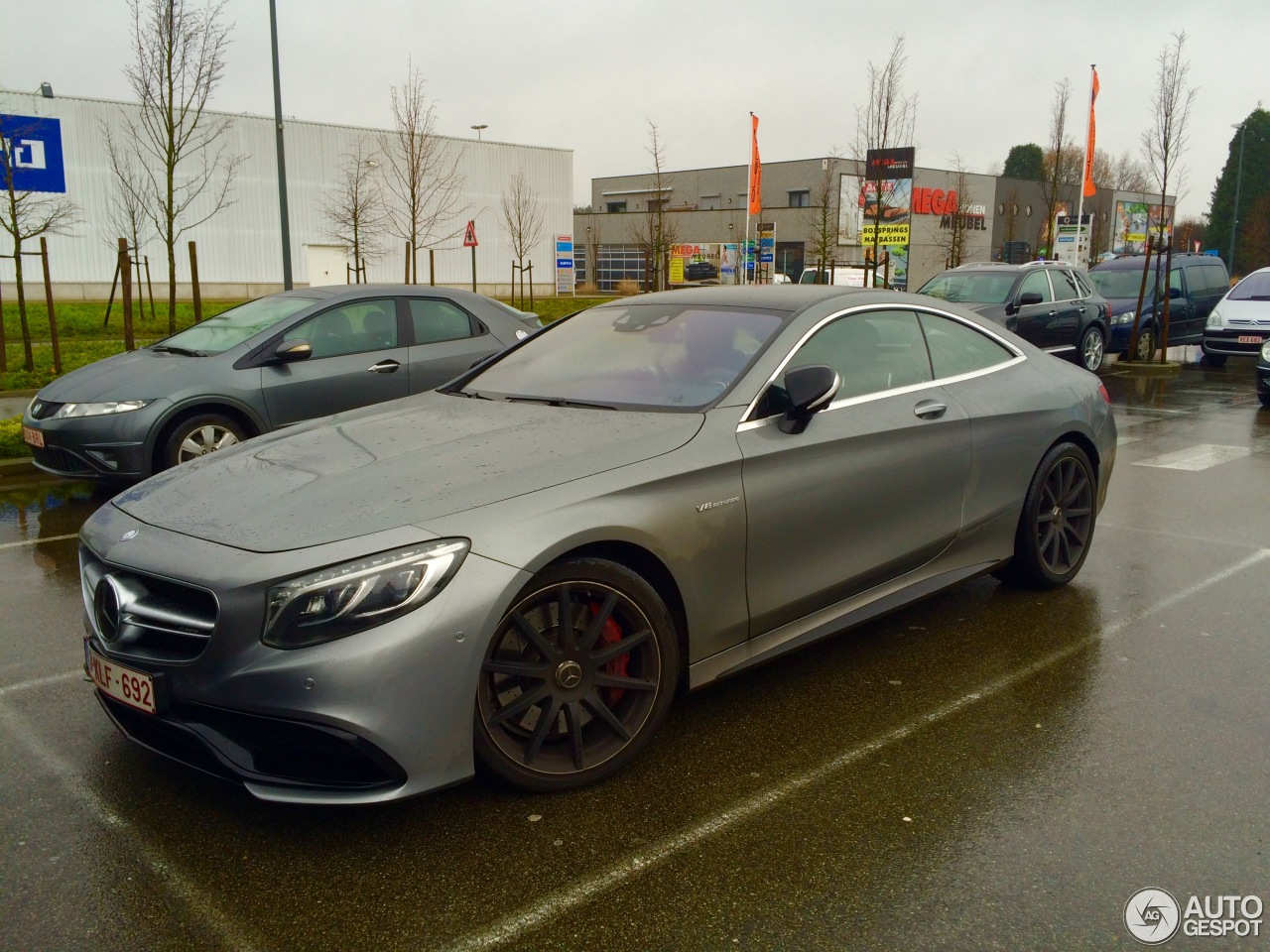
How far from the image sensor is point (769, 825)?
10.3 ft

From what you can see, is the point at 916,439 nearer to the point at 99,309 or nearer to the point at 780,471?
the point at 780,471

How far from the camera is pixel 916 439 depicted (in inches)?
173

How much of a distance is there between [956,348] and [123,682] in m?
3.77

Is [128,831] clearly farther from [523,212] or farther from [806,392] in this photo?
[523,212]

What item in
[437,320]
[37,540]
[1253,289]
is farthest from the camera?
[1253,289]

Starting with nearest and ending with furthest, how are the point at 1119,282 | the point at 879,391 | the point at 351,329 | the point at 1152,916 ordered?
the point at 1152,916 < the point at 879,391 < the point at 351,329 < the point at 1119,282

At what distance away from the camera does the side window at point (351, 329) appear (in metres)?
8.25

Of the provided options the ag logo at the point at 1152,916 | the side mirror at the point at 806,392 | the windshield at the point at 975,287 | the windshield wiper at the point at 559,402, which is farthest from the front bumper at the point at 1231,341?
the ag logo at the point at 1152,916

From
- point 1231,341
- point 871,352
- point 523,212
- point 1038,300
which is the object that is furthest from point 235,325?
point 523,212

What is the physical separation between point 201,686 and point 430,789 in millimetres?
673

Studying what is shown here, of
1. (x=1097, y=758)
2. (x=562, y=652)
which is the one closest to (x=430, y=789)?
(x=562, y=652)

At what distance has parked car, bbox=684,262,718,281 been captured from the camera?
6544 centimetres

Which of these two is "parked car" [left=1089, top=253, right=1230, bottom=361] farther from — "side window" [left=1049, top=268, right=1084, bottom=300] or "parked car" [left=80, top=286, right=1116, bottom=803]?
"parked car" [left=80, top=286, right=1116, bottom=803]

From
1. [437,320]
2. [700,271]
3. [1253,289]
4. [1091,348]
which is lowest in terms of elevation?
[1091,348]
